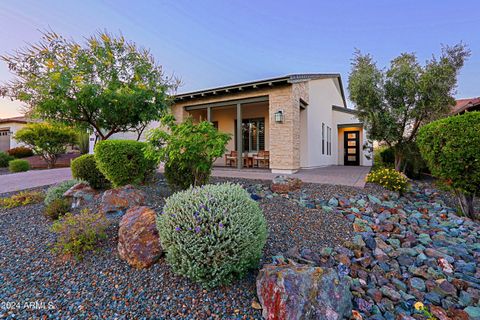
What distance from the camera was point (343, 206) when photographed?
178 inches

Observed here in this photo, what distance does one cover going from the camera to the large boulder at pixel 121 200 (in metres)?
3.78

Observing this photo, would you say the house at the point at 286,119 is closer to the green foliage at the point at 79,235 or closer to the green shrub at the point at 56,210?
the green shrub at the point at 56,210

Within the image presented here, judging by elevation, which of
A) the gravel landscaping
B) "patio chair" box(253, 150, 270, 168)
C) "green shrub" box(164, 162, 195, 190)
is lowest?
the gravel landscaping

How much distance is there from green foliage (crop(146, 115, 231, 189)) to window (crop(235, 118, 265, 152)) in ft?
25.5

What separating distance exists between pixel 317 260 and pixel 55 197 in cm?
516

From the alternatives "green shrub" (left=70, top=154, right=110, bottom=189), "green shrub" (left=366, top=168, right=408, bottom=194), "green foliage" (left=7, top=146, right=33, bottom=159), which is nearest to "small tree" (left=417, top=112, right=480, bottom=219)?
"green shrub" (left=366, top=168, right=408, bottom=194)

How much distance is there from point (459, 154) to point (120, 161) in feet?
22.3

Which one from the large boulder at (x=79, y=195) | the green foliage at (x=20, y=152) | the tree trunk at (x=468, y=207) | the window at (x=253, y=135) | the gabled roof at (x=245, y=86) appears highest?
the gabled roof at (x=245, y=86)

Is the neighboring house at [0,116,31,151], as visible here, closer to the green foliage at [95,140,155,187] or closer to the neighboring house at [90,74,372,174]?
A: the neighboring house at [90,74,372,174]

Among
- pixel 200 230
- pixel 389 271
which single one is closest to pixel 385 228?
pixel 389 271

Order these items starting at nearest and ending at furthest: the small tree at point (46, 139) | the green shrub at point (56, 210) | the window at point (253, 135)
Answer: the green shrub at point (56, 210) → the window at point (253, 135) → the small tree at point (46, 139)

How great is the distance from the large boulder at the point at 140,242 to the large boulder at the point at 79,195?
223 centimetres

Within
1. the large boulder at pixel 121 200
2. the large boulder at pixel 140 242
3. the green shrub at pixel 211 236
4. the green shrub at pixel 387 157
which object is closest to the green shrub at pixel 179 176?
the large boulder at pixel 121 200

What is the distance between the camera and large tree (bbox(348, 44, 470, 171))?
6.91 metres
